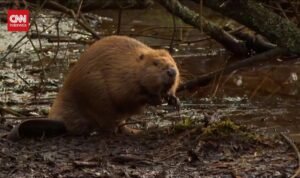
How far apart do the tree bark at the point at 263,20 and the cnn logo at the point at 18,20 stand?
2.14 m

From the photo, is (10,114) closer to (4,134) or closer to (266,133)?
(4,134)

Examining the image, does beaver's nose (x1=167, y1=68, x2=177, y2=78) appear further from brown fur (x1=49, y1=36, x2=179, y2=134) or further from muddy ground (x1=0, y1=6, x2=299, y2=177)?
muddy ground (x1=0, y1=6, x2=299, y2=177)

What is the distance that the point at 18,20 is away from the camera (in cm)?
793

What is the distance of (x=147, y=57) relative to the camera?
4.61 m

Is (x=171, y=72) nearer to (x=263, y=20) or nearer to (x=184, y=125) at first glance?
(x=184, y=125)

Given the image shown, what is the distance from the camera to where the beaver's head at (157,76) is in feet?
14.6

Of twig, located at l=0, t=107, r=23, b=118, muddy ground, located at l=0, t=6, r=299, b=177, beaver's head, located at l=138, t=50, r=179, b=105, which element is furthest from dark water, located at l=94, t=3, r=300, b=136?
twig, located at l=0, t=107, r=23, b=118

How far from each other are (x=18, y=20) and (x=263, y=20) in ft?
10.4

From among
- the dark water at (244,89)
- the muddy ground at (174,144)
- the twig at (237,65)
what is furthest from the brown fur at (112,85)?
the twig at (237,65)

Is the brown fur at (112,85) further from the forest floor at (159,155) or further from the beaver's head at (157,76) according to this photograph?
the forest floor at (159,155)

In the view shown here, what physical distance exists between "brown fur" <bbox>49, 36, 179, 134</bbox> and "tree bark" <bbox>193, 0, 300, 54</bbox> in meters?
1.10

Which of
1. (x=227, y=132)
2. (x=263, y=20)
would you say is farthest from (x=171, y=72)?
(x=263, y=20)

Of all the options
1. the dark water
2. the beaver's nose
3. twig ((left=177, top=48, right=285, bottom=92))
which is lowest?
the dark water

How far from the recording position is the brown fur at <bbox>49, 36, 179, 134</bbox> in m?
4.55
